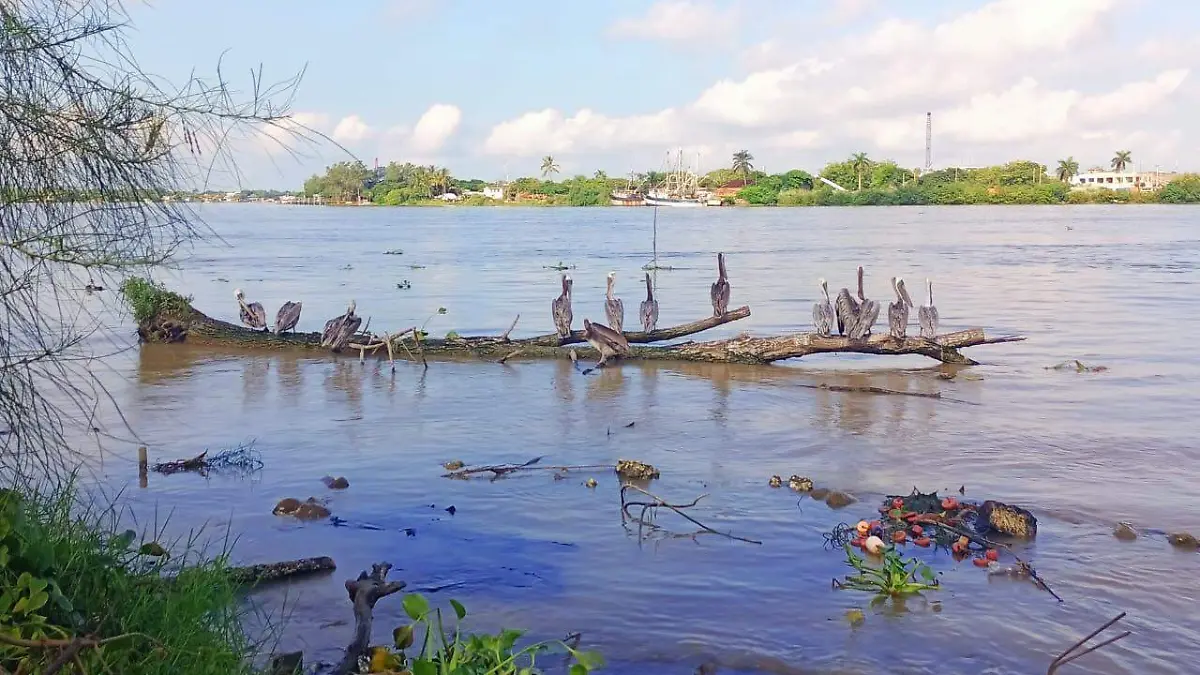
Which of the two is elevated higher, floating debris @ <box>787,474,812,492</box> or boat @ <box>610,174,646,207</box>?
boat @ <box>610,174,646,207</box>

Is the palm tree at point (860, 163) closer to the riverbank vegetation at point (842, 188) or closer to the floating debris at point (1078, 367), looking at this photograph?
the riverbank vegetation at point (842, 188)

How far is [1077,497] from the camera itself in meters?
8.34

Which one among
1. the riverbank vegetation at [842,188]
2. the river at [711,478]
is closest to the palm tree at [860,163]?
the riverbank vegetation at [842,188]

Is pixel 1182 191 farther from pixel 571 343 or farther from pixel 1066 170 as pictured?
pixel 571 343

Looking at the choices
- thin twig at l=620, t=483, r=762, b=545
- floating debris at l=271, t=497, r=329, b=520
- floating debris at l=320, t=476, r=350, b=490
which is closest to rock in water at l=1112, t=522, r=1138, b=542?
thin twig at l=620, t=483, r=762, b=545

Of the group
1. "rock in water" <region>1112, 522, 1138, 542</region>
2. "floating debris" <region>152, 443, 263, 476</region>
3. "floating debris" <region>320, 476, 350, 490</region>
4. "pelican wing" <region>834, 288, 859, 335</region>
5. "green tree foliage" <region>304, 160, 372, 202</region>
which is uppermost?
"green tree foliage" <region>304, 160, 372, 202</region>

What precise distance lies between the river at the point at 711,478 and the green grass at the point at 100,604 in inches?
50.6

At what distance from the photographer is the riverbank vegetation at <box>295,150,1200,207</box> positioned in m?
102

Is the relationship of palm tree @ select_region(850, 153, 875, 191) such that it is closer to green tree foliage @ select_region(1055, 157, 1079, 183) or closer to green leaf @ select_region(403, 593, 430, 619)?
green tree foliage @ select_region(1055, 157, 1079, 183)

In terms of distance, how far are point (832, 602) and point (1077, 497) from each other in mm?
3242

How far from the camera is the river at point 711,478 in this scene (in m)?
5.73

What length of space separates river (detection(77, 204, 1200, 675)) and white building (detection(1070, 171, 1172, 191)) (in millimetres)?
102055

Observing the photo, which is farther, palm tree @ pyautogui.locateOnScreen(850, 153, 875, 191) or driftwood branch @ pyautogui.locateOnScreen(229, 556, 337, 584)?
palm tree @ pyautogui.locateOnScreen(850, 153, 875, 191)

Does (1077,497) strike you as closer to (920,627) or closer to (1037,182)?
(920,627)
